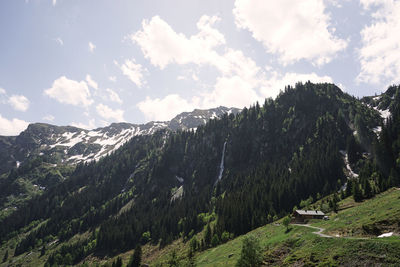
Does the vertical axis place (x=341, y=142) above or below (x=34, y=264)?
above

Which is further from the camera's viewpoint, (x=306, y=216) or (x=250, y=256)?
(x=306, y=216)

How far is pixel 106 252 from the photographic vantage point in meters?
153

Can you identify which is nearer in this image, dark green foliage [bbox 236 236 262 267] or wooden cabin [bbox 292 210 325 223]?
dark green foliage [bbox 236 236 262 267]

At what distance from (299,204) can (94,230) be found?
164 metres

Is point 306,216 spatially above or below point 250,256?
above

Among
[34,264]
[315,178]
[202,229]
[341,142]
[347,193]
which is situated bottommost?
[34,264]

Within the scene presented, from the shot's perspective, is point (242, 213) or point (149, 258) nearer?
point (242, 213)

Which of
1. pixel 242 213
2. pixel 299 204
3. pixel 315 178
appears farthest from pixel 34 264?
pixel 315 178

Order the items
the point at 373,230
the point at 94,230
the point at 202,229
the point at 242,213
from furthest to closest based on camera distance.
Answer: the point at 94,230, the point at 202,229, the point at 242,213, the point at 373,230

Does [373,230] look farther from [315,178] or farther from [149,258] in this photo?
[149,258]

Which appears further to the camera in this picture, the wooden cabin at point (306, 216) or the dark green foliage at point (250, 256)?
the wooden cabin at point (306, 216)

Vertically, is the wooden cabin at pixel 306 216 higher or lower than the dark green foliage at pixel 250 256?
higher

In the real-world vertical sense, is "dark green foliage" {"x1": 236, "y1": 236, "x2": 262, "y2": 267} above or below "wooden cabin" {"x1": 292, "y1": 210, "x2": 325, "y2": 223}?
below

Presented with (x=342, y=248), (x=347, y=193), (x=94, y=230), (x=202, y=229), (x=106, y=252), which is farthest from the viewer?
(x=94, y=230)
